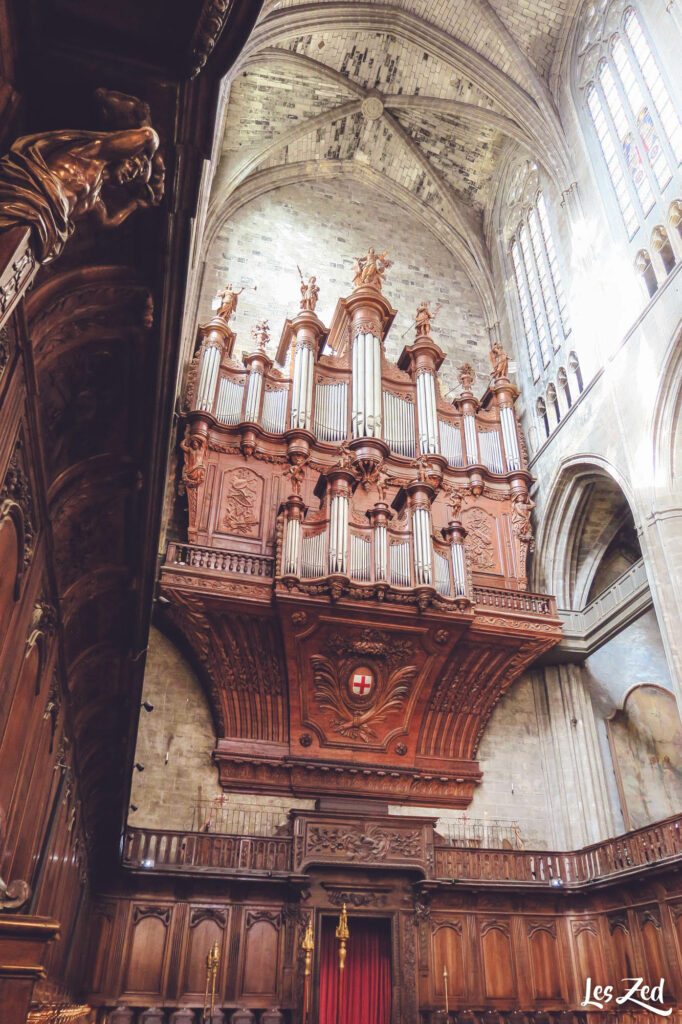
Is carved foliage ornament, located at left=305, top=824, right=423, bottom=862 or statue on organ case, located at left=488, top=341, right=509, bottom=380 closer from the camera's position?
carved foliage ornament, located at left=305, top=824, right=423, bottom=862

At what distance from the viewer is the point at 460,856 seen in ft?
42.1

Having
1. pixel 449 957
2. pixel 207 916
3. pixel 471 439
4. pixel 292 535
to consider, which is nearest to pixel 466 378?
pixel 471 439

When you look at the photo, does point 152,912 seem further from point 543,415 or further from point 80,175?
point 543,415

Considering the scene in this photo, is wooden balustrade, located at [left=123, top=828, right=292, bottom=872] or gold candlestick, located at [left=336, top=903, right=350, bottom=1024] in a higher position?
wooden balustrade, located at [left=123, top=828, right=292, bottom=872]

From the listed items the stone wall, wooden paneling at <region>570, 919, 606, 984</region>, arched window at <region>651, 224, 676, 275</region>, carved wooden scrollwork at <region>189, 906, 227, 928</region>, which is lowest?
wooden paneling at <region>570, 919, 606, 984</region>

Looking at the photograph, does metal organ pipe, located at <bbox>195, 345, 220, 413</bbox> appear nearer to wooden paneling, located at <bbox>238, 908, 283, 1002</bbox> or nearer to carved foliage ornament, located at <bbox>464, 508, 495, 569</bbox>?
carved foliage ornament, located at <bbox>464, 508, 495, 569</bbox>

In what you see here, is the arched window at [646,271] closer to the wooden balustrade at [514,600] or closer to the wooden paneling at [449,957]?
the wooden balustrade at [514,600]

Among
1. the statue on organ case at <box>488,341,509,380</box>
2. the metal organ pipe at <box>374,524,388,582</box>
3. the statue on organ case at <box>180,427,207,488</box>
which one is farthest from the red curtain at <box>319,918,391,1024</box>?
the statue on organ case at <box>488,341,509,380</box>

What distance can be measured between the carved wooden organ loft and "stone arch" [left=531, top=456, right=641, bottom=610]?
705mm

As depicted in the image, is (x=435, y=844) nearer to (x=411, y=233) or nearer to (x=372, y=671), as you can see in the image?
(x=372, y=671)

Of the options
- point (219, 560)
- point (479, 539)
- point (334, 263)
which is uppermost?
point (334, 263)

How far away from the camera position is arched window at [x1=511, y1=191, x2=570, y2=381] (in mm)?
17625

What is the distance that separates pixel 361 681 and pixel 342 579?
2157mm

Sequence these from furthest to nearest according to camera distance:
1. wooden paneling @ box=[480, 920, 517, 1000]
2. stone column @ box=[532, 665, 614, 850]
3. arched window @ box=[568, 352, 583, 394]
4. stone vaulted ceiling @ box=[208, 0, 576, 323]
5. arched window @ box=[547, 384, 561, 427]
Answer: stone vaulted ceiling @ box=[208, 0, 576, 323], arched window @ box=[547, 384, 561, 427], arched window @ box=[568, 352, 583, 394], stone column @ box=[532, 665, 614, 850], wooden paneling @ box=[480, 920, 517, 1000]
